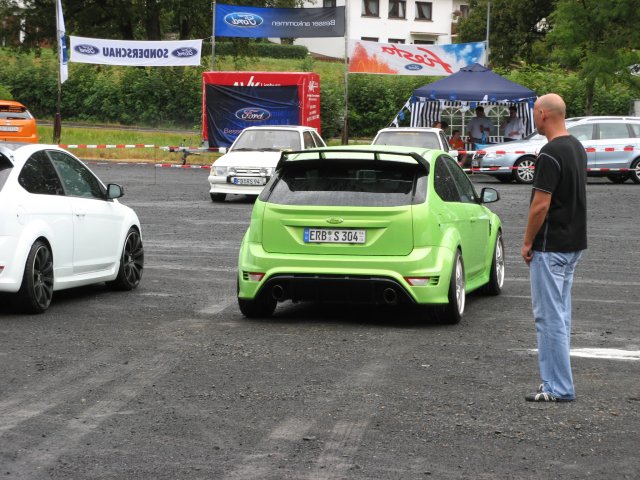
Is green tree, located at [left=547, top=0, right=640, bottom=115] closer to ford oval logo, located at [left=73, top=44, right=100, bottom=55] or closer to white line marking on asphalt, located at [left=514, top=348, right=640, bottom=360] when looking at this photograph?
ford oval logo, located at [left=73, top=44, right=100, bottom=55]

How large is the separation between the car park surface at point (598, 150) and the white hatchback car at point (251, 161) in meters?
7.47

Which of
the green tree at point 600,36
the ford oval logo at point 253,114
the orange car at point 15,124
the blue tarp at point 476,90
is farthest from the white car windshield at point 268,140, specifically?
the green tree at point 600,36

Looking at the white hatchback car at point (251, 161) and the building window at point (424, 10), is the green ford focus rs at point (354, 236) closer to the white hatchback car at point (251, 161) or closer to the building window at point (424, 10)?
the white hatchback car at point (251, 161)

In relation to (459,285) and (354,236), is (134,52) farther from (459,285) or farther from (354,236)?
(354,236)

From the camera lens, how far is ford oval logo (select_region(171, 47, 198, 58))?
1645 inches

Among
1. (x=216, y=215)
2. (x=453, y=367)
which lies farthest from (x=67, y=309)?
(x=216, y=215)

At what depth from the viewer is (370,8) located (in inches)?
4028

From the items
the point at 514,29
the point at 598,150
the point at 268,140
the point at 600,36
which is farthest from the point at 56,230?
the point at 514,29

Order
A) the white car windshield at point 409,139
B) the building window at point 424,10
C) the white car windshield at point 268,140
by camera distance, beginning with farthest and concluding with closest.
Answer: the building window at point 424,10
the white car windshield at point 409,139
the white car windshield at point 268,140

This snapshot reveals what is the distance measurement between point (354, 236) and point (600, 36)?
33.6 m

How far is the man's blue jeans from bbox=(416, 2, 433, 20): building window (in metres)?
98.2

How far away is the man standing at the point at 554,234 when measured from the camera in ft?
24.4

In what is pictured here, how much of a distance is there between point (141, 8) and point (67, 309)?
5487cm

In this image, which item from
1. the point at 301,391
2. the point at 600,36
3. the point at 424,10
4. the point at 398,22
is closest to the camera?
the point at 301,391
